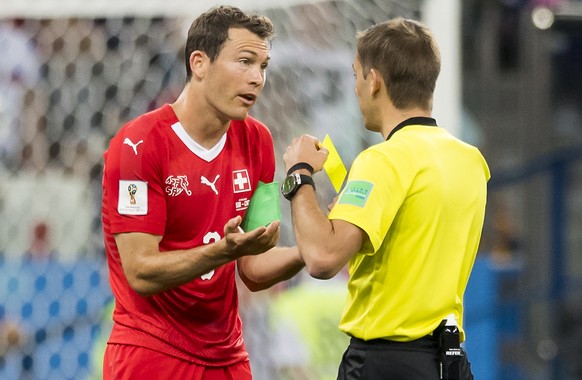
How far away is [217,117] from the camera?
3953mm

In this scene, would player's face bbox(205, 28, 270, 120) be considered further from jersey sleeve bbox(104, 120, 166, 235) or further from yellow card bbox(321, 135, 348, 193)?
yellow card bbox(321, 135, 348, 193)

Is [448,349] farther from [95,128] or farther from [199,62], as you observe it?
[95,128]

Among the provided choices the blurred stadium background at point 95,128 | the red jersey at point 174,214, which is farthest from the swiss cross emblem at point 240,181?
the blurred stadium background at point 95,128

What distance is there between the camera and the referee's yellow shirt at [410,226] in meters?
3.38

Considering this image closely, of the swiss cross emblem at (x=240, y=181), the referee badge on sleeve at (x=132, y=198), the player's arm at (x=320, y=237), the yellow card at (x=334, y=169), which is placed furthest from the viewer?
the swiss cross emblem at (x=240, y=181)

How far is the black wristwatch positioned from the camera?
11.5 ft

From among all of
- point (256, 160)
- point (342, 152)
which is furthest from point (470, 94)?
point (256, 160)

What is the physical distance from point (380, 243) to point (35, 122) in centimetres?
321

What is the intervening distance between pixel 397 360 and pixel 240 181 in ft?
2.89

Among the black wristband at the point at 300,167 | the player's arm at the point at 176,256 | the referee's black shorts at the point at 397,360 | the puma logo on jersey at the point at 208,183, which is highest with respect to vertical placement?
the black wristband at the point at 300,167

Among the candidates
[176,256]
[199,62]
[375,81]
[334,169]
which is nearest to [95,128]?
[199,62]

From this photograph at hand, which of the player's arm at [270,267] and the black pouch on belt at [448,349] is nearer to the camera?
the black pouch on belt at [448,349]

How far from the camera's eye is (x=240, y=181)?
4.00 m

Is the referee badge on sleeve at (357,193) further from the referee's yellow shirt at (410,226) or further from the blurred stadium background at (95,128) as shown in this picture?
the blurred stadium background at (95,128)
